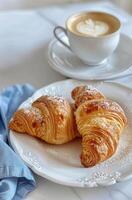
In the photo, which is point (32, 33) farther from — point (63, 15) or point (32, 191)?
point (32, 191)

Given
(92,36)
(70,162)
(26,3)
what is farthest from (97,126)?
(26,3)

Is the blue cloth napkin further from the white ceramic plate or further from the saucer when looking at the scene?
the saucer

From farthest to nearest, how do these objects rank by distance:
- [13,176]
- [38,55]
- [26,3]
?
[26,3], [38,55], [13,176]

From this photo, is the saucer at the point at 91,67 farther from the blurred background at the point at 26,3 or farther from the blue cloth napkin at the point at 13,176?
the blurred background at the point at 26,3

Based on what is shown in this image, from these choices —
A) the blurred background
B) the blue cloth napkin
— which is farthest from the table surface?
the blurred background

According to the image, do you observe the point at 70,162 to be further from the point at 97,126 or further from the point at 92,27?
the point at 92,27
